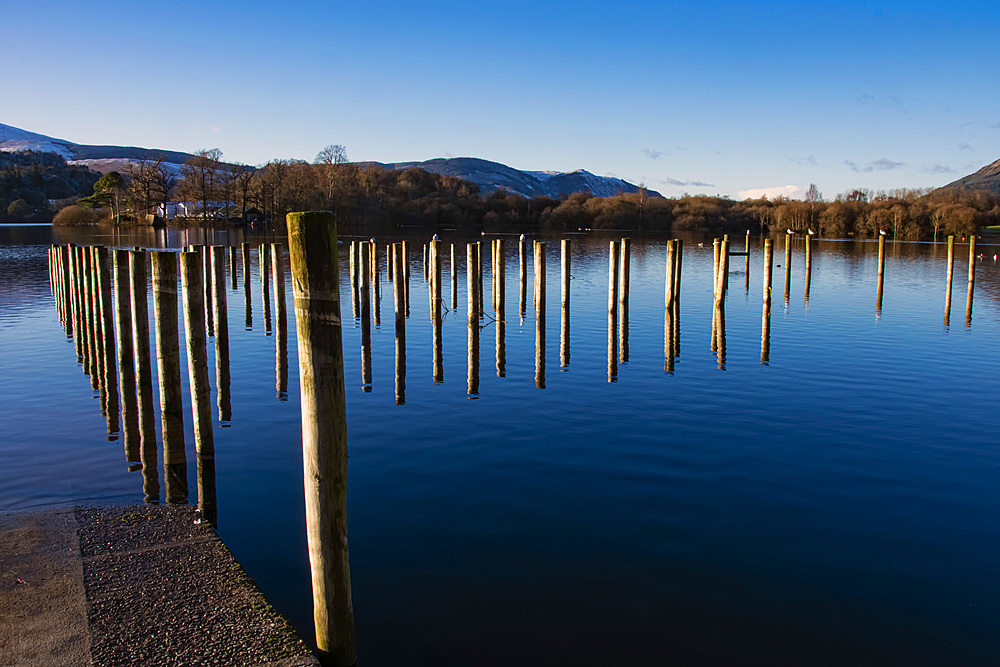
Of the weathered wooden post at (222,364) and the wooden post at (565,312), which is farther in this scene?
the wooden post at (565,312)

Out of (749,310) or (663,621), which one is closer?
(663,621)

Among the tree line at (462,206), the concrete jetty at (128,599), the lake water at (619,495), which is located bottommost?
the lake water at (619,495)

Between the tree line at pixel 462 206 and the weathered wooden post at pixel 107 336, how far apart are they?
84.1m

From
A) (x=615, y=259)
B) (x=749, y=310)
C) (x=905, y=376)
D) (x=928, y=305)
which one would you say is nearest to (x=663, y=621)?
(x=905, y=376)

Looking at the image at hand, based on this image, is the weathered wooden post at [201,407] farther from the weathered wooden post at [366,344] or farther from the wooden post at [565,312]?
the wooden post at [565,312]

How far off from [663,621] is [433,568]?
2.37 m

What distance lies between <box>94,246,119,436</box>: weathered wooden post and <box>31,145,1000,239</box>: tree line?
84061 millimetres

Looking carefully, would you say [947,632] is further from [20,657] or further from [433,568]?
[20,657]

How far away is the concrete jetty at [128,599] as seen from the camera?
16.2 ft

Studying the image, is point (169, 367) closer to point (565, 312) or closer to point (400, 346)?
point (400, 346)

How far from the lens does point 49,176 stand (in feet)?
565

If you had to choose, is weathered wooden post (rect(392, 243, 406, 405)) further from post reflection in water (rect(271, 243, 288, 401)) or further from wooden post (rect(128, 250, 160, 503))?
wooden post (rect(128, 250, 160, 503))

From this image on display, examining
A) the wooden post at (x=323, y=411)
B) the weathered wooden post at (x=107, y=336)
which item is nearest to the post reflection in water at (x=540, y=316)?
the weathered wooden post at (x=107, y=336)

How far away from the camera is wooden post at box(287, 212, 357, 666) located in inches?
194
